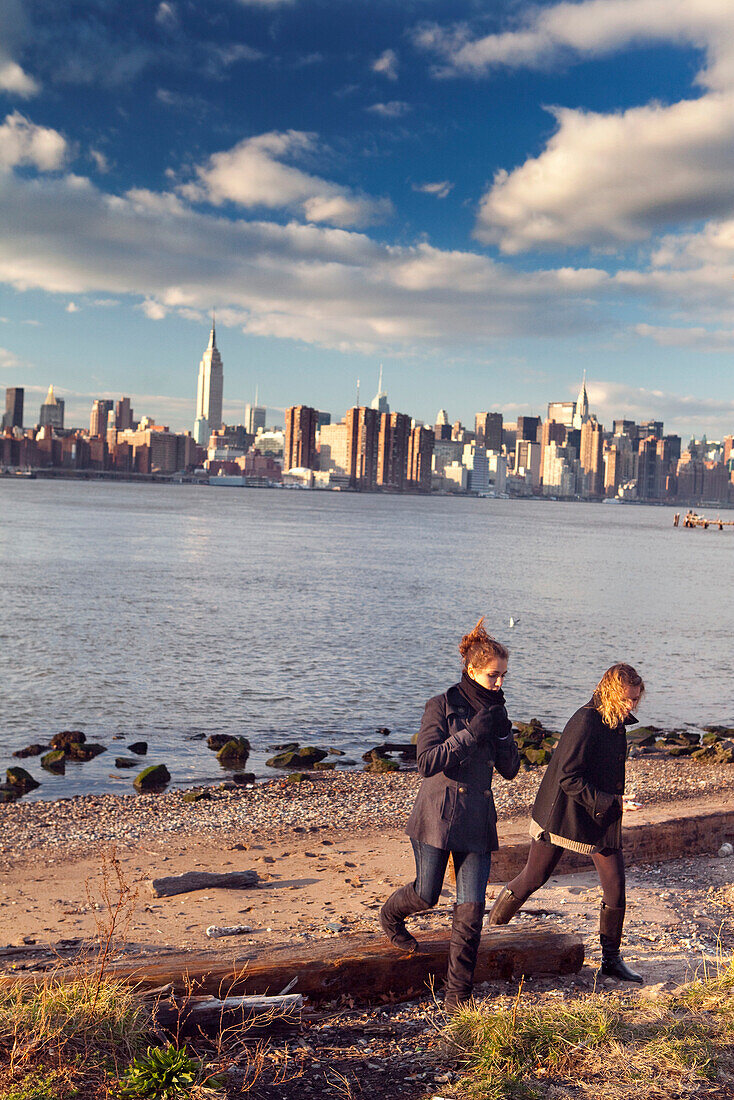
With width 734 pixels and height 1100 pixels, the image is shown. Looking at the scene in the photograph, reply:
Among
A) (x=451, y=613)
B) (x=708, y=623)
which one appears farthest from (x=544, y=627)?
(x=708, y=623)

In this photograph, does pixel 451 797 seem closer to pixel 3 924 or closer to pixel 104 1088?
pixel 104 1088

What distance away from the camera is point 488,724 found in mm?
5176

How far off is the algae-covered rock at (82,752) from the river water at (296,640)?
326 mm

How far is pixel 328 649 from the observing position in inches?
1245

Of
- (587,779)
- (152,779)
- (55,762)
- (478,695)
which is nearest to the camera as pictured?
(478,695)

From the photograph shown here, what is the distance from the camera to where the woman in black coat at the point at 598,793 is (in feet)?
19.2

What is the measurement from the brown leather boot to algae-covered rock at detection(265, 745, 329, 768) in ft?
36.0

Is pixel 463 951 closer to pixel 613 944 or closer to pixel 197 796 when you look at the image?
pixel 613 944

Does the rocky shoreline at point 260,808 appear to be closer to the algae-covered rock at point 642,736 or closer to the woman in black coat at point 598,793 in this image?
the algae-covered rock at point 642,736

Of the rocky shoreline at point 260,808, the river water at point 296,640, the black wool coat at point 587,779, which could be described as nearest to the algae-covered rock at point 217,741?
the river water at point 296,640

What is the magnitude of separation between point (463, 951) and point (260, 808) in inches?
358

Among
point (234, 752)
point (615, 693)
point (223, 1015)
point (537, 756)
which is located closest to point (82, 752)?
point (234, 752)

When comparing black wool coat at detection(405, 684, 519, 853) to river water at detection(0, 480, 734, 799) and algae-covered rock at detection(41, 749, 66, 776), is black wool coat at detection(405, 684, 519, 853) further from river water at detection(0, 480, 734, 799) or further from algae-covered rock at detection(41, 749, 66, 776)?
algae-covered rock at detection(41, 749, 66, 776)

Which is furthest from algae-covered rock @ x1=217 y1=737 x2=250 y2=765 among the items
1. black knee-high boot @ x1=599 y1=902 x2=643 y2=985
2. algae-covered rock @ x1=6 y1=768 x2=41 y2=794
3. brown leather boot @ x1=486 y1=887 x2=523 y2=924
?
black knee-high boot @ x1=599 y1=902 x2=643 y2=985
